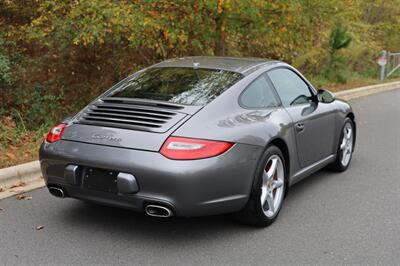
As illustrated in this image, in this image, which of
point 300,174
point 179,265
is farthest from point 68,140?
point 300,174

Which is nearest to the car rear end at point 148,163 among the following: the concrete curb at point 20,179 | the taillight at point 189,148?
the taillight at point 189,148

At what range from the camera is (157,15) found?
9289 millimetres

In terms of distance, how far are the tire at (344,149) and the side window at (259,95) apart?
5.46ft

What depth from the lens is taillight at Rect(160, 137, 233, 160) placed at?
150 inches

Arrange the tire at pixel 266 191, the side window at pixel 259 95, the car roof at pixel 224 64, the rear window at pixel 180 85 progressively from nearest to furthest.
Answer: the tire at pixel 266 191
the rear window at pixel 180 85
the side window at pixel 259 95
the car roof at pixel 224 64

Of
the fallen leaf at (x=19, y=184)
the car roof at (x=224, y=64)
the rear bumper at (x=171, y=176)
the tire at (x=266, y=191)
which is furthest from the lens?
the fallen leaf at (x=19, y=184)

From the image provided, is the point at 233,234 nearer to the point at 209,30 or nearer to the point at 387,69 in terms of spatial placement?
the point at 209,30

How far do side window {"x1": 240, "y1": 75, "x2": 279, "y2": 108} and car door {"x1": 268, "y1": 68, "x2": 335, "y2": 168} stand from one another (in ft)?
0.51

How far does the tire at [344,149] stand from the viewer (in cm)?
624

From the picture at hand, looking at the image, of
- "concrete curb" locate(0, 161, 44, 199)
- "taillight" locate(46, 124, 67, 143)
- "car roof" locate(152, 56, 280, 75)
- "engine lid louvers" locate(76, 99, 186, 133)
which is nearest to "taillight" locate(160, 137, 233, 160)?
"engine lid louvers" locate(76, 99, 186, 133)

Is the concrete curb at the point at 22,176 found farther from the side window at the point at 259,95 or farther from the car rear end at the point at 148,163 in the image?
the side window at the point at 259,95

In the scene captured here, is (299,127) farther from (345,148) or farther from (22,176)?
(22,176)

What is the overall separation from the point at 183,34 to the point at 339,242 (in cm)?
621

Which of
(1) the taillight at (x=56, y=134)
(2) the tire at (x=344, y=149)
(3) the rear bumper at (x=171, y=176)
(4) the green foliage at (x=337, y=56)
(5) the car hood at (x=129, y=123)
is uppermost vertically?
(5) the car hood at (x=129, y=123)
